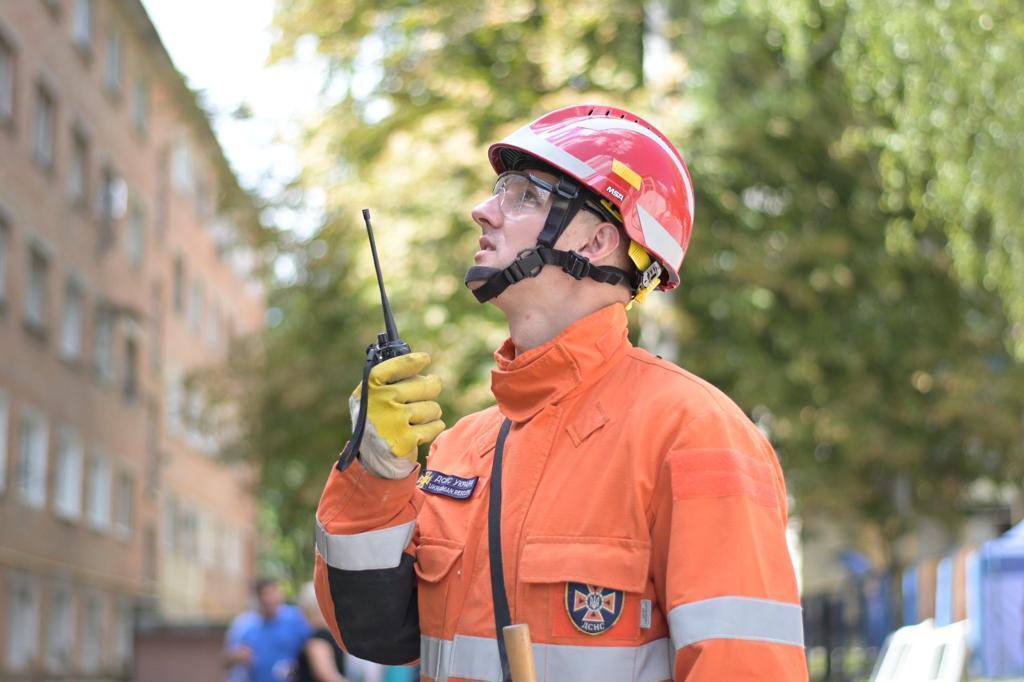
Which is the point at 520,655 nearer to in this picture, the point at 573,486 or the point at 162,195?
the point at 573,486

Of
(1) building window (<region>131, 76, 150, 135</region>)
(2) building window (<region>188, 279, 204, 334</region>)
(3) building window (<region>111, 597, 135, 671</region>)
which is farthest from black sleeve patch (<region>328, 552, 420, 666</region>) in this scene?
(2) building window (<region>188, 279, 204, 334</region>)

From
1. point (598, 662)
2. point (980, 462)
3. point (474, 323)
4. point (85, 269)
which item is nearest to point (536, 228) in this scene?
point (598, 662)

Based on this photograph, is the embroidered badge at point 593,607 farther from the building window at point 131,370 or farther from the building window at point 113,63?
the building window at point 131,370

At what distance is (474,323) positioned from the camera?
16.1m

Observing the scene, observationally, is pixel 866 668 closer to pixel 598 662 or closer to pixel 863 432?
pixel 863 432

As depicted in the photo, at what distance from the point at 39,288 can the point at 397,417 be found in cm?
2697

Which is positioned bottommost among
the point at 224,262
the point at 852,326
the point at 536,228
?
the point at 536,228

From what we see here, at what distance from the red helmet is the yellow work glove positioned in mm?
521

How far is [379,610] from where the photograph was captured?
334 centimetres

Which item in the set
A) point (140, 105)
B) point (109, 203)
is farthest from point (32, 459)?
point (140, 105)

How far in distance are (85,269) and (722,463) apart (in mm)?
Result: 30463

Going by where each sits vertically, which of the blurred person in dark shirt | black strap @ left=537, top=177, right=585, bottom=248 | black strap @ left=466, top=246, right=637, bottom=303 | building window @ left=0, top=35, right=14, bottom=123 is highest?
building window @ left=0, top=35, right=14, bottom=123

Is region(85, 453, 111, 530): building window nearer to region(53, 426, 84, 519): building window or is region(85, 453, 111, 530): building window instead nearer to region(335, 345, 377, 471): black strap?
region(53, 426, 84, 519): building window

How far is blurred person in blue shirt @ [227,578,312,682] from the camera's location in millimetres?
11250
